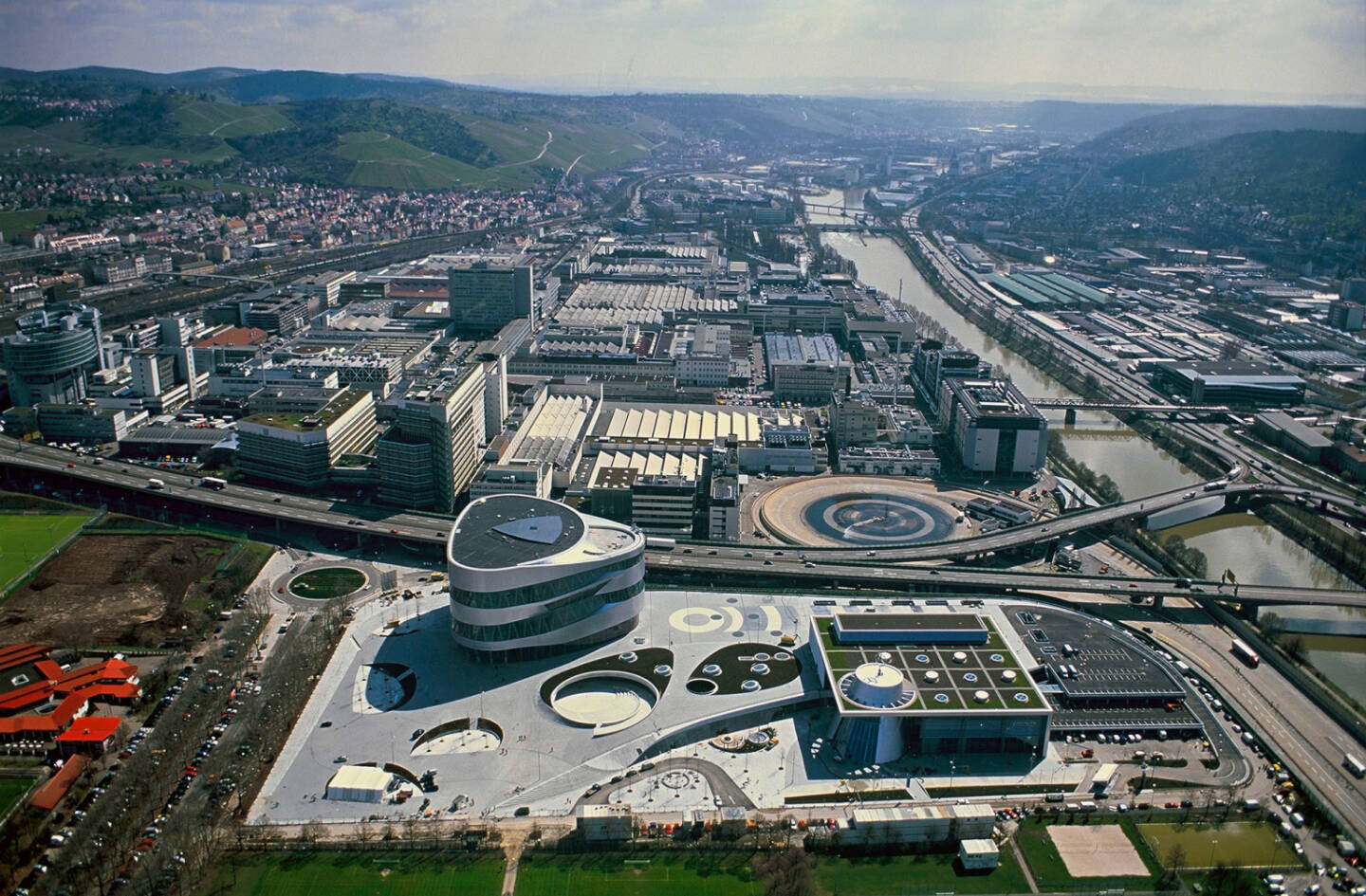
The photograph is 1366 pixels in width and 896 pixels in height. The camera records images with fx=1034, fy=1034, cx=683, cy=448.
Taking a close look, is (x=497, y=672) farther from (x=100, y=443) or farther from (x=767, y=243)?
(x=767, y=243)

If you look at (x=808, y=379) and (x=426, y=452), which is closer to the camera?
(x=426, y=452)

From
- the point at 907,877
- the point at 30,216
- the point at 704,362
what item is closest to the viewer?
the point at 907,877

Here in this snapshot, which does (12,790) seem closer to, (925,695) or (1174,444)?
(925,695)

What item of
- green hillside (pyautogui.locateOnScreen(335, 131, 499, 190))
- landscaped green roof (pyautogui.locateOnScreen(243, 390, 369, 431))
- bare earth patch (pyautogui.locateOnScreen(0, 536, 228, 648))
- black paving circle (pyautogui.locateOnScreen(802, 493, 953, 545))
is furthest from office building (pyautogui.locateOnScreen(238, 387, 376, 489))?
green hillside (pyautogui.locateOnScreen(335, 131, 499, 190))

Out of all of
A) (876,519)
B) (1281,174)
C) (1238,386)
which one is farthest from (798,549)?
(1281,174)

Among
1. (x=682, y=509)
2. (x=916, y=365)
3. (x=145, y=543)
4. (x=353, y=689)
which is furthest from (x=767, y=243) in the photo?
(x=353, y=689)

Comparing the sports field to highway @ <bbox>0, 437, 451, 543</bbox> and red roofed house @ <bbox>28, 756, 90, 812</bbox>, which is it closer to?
highway @ <bbox>0, 437, 451, 543</bbox>

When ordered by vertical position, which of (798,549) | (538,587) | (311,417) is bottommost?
(798,549)
